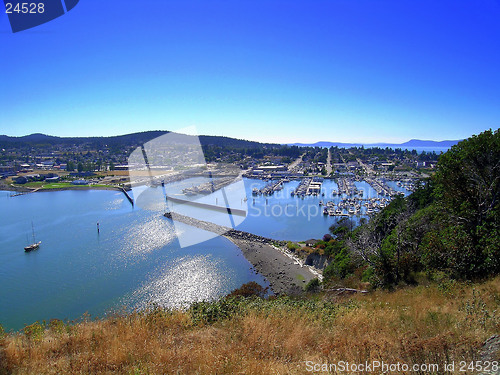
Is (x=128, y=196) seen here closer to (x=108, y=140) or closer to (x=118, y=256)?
(x=118, y=256)

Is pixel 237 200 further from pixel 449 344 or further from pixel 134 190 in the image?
pixel 449 344

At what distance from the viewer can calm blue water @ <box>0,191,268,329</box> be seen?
8648mm

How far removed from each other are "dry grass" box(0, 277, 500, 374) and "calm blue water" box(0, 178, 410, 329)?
0.98 m

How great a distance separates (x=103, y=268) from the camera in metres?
11.0

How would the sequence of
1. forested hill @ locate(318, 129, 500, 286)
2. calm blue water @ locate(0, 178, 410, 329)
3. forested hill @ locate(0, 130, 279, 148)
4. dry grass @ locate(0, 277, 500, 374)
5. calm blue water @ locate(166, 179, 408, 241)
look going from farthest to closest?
1. forested hill @ locate(0, 130, 279, 148)
2. calm blue water @ locate(166, 179, 408, 241)
3. calm blue water @ locate(0, 178, 410, 329)
4. forested hill @ locate(318, 129, 500, 286)
5. dry grass @ locate(0, 277, 500, 374)

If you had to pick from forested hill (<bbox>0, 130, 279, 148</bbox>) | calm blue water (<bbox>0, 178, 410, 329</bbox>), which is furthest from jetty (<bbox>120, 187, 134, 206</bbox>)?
forested hill (<bbox>0, 130, 279, 148</bbox>)

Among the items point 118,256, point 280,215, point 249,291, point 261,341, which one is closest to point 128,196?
Result: point 118,256

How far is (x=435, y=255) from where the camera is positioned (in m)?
3.67

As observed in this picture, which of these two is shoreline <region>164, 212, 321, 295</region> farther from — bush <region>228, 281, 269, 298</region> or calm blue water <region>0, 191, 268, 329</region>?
bush <region>228, 281, 269, 298</region>

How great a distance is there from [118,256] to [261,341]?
474 inches

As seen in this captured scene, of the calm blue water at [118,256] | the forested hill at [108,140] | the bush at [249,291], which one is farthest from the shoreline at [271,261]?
the forested hill at [108,140]

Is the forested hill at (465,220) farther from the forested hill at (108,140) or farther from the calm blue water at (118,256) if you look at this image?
the forested hill at (108,140)

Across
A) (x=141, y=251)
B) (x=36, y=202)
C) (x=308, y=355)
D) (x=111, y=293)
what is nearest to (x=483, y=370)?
(x=308, y=355)

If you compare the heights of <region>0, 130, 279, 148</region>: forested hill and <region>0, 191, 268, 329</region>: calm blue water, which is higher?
<region>0, 130, 279, 148</region>: forested hill
